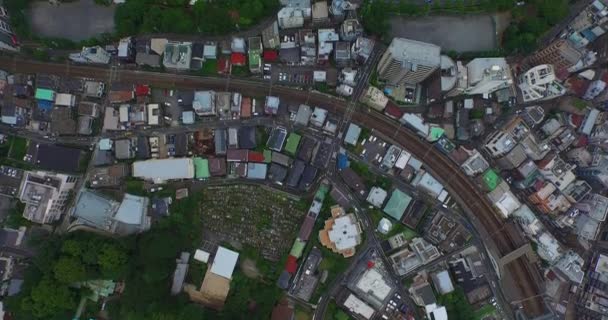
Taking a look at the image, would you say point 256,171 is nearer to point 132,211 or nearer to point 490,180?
point 132,211

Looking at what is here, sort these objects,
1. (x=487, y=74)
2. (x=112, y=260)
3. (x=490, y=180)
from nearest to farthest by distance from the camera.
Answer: (x=112, y=260) < (x=487, y=74) < (x=490, y=180)

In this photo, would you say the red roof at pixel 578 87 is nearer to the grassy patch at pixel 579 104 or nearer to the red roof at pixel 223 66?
the grassy patch at pixel 579 104

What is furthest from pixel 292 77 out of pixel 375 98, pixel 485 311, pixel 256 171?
pixel 485 311

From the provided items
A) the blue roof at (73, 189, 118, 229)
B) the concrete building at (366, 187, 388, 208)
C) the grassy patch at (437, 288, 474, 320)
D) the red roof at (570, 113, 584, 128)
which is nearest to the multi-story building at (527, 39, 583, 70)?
the red roof at (570, 113, 584, 128)

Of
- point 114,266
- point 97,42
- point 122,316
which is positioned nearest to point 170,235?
point 114,266

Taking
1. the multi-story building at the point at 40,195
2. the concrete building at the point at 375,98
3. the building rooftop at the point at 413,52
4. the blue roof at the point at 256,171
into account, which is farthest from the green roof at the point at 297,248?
the multi-story building at the point at 40,195

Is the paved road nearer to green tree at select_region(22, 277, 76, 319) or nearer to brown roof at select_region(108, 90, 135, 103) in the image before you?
brown roof at select_region(108, 90, 135, 103)
